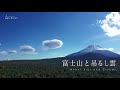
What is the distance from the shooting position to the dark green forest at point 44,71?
8.14 metres

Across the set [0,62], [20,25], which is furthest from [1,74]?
[20,25]

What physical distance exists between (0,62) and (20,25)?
0.53 m

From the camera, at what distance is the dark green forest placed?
8141mm

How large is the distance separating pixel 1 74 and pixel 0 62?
15 cm

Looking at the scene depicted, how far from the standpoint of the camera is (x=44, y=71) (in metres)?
8.16
